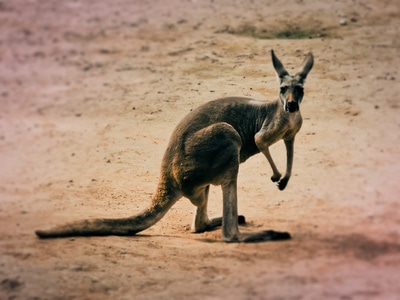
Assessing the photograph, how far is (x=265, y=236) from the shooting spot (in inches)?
248

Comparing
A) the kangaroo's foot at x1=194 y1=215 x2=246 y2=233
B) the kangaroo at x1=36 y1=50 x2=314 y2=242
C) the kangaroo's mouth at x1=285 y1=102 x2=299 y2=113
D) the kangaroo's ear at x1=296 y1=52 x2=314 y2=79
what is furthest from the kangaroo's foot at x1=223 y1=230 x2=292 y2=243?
the kangaroo's ear at x1=296 y1=52 x2=314 y2=79

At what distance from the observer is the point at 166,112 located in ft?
32.5

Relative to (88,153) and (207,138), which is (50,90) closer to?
(88,153)

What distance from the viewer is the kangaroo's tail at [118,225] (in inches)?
249

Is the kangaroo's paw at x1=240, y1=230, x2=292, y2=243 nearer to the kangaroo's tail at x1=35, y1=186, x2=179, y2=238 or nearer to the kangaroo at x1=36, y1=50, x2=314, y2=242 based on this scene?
the kangaroo at x1=36, y1=50, x2=314, y2=242

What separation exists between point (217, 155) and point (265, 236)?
34.3 inches

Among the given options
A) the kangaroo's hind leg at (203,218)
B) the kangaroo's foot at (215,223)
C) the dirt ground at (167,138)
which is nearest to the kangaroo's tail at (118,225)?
the dirt ground at (167,138)

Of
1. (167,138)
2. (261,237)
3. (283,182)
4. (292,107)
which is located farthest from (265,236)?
(167,138)

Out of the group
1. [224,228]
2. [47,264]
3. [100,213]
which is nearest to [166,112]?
[100,213]

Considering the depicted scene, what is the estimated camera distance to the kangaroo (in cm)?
643

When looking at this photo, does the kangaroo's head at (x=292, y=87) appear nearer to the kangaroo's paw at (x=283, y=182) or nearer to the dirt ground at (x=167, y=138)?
the kangaroo's paw at (x=283, y=182)

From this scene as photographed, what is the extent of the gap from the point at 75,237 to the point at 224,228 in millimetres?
1359

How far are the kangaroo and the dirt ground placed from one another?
0.57 feet

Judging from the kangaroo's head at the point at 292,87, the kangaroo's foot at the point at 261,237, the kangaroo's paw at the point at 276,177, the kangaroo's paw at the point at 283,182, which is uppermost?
the kangaroo's head at the point at 292,87
